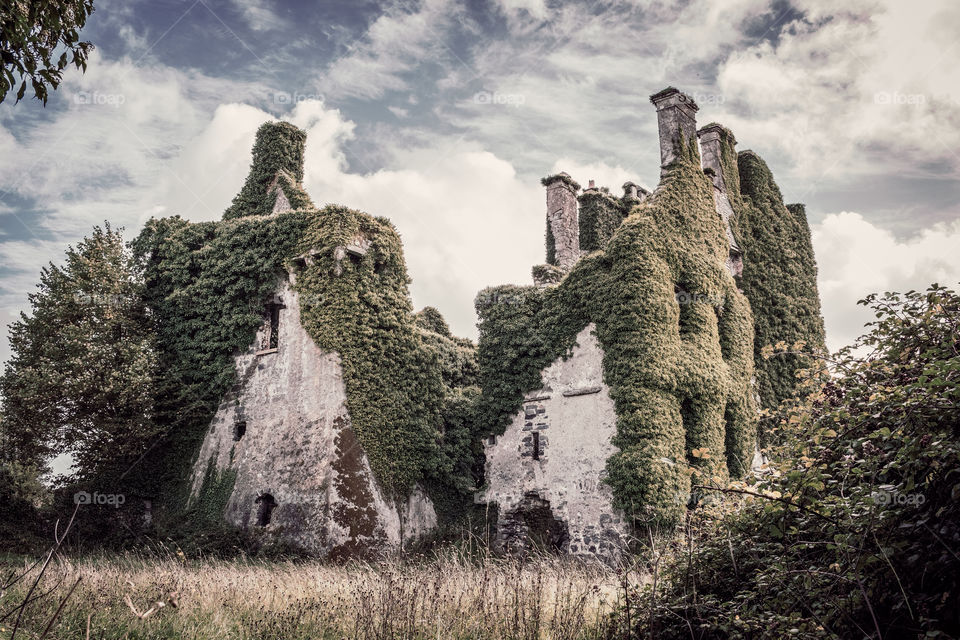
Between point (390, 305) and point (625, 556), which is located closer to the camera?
point (625, 556)

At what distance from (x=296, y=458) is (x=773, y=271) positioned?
53.1 feet

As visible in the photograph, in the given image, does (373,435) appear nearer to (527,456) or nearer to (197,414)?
(527,456)

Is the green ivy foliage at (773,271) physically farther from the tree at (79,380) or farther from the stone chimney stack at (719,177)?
the tree at (79,380)

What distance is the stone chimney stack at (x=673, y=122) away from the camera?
1995cm

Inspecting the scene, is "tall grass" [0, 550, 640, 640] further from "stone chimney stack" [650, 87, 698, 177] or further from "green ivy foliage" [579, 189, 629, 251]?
"green ivy foliage" [579, 189, 629, 251]

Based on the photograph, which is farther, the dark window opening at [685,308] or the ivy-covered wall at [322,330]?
the ivy-covered wall at [322,330]

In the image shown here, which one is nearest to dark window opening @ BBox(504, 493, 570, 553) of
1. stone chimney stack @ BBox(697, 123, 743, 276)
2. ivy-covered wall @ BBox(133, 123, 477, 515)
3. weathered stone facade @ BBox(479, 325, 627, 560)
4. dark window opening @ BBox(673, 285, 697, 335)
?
weathered stone facade @ BBox(479, 325, 627, 560)

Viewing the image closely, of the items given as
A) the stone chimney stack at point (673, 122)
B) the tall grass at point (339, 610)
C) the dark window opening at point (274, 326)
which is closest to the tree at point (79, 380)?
the dark window opening at point (274, 326)

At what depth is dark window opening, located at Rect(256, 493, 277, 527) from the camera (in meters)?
17.5

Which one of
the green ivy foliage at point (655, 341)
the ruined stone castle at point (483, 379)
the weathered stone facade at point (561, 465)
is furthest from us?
the ruined stone castle at point (483, 379)

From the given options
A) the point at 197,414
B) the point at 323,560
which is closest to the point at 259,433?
the point at 197,414

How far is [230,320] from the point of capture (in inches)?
781

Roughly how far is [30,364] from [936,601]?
2192 cm

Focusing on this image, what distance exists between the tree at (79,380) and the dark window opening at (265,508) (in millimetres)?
4383
